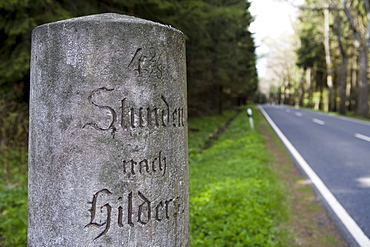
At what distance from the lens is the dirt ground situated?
14.1 ft

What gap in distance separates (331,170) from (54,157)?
702cm

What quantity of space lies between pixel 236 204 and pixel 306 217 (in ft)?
3.33

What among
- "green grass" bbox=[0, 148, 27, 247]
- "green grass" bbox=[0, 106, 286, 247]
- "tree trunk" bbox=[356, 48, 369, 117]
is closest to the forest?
"tree trunk" bbox=[356, 48, 369, 117]

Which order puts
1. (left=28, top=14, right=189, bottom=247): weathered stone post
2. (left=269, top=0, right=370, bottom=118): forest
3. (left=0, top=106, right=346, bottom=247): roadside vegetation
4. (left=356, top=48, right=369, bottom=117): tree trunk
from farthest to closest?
1. (left=269, top=0, right=370, bottom=118): forest
2. (left=356, top=48, right=369, bottom=117): tree trunk
3. (left=0, top=106, right=346, bottom=247): roadside vegetation
4. (left=28, top=14, right=189, bottom=247): weathered stone post

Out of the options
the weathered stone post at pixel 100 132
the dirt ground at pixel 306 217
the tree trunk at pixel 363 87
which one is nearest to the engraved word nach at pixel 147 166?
the weathered stone post at pixel 100 132

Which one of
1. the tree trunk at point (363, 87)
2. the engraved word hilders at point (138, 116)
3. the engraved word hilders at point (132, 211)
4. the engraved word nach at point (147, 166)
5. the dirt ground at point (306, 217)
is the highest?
the tree trunk at point (363, 87)

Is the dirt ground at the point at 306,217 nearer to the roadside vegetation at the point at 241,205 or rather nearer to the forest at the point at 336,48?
the roadside vegetation at the point at 241,205

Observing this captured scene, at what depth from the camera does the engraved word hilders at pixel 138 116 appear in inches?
76.8

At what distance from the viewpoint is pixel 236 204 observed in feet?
17.6

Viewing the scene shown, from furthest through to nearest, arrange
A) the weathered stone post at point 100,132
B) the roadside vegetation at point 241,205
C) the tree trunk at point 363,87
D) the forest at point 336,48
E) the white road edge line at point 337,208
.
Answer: the forest at point 336,48 → the tree trunk at point 363,87 → the roadside vegetation at point 241,205 → the white road edge line at point 337,208 → the weathered stone post at point 100,132

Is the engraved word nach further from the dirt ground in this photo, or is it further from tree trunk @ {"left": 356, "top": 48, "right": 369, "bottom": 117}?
tree trunk @ {"left": 356, "top": 48, "right": 369, "bottom": 117}

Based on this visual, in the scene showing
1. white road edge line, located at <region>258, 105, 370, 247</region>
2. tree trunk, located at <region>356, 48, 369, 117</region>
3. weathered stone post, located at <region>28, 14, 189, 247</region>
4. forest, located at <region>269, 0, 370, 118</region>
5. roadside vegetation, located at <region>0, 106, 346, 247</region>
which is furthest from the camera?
forest, located at <region>269, 0, 370, 118</region>

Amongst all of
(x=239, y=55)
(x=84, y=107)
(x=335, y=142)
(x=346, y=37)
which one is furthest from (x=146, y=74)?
(x=346, y=37)

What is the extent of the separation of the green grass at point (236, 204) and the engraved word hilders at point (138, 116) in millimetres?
2526
